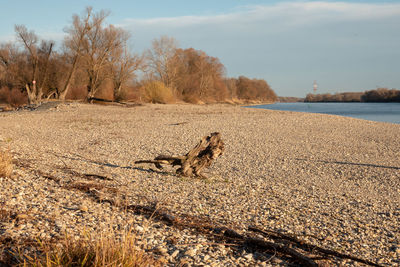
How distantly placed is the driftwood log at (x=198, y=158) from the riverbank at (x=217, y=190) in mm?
280

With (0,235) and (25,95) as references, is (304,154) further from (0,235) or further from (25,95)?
(25,95)

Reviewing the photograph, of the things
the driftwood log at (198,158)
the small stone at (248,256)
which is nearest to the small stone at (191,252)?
the small stone at (248,256)

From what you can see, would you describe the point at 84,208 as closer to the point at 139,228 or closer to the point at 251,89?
the point at 139,228

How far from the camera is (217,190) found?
7492 millimetres

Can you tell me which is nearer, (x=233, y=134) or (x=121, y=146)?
(x=121, y=146)

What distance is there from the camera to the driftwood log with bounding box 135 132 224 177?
→ 8406 mm

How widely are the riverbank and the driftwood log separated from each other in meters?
0.28

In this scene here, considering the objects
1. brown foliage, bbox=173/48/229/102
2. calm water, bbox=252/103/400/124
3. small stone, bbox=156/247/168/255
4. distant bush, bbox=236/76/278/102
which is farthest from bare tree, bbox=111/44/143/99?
distant bush, bbox=236/76/278/102

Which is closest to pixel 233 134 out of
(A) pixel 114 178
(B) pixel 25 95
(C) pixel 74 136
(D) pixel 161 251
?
(C) pixel 74 136

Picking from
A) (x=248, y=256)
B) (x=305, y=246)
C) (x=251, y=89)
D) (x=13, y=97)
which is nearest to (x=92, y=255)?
(x=248, y=256)

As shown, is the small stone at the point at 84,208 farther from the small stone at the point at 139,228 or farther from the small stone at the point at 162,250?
the small stone at the point at 162,250

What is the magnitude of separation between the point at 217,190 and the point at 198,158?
1.27 metres

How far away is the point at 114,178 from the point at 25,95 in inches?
1271

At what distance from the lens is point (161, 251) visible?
12.7ft
